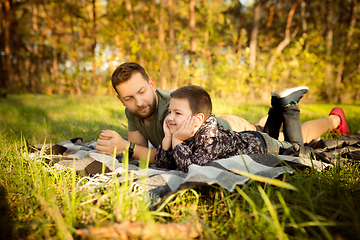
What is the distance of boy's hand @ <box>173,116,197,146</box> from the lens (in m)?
1.70

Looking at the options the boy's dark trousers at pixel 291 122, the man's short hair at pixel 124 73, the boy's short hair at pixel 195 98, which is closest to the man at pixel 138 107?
the man's short hair at pixel 124 73

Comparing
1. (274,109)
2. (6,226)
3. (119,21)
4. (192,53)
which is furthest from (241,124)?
(119,21)

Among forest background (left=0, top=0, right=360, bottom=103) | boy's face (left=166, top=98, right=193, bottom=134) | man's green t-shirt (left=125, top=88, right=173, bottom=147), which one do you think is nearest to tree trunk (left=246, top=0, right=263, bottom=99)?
forest background (left=0, top=0, right=360, bottom=103)

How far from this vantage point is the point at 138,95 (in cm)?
218

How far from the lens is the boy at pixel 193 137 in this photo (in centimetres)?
170

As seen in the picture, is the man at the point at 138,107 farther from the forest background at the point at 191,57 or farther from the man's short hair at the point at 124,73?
the forest background at the point at 191,57

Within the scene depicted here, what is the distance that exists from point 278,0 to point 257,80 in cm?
695

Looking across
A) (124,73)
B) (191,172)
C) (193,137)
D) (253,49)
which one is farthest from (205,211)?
(253,49)

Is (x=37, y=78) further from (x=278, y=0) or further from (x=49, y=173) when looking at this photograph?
(x=49, y=173)

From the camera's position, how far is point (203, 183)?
117 cm

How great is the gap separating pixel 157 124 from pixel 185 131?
714 mm

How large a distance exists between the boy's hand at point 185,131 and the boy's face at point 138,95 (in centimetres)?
62

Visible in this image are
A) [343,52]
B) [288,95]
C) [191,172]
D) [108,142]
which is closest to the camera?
[191,172]

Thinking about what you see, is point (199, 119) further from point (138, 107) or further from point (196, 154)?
point (138, 107)
